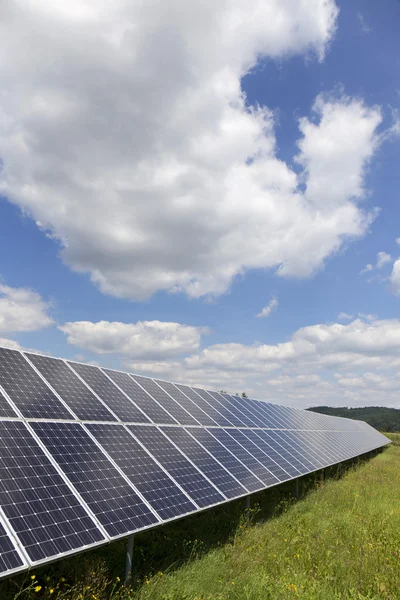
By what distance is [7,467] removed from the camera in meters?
7.84

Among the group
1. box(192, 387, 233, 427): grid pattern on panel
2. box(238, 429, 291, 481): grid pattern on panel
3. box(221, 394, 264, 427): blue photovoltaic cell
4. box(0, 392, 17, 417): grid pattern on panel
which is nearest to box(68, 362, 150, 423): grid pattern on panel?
box(0, 392, 17, 417): grid pattern on panel

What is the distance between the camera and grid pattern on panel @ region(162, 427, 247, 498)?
1238 centimetres

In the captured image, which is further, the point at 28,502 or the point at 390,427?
the point at 390,427

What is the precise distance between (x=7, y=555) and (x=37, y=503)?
53.1 inches

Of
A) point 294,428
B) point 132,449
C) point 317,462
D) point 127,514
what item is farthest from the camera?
point 294,428

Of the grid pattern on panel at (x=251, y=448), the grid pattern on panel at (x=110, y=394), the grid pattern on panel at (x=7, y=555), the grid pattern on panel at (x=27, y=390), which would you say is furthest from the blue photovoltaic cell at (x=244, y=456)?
the grid pattern on panel at (x=7, y=555)

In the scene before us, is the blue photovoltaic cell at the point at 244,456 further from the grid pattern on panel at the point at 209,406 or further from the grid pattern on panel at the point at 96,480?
the grid pattern on panel at the point at 96,480

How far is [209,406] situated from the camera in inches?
802

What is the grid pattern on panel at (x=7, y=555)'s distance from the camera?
19.7ft

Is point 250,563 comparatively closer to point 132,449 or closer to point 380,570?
point 380,570

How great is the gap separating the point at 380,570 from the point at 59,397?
10136 mm

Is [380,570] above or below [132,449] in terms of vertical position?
below

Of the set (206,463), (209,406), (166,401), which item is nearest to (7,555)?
(206,463)

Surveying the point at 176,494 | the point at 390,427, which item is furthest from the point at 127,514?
the point at 390,427
